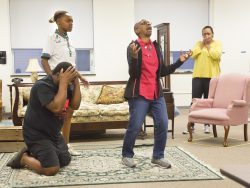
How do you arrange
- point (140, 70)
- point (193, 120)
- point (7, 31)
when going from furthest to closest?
point (7, 31) → point (193, 120) → point (140, 70)

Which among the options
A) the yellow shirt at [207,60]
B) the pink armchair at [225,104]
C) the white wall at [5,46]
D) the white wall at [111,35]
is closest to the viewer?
the pink armchair at [225,104]

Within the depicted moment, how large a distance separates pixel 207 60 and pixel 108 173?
2694 millimetres

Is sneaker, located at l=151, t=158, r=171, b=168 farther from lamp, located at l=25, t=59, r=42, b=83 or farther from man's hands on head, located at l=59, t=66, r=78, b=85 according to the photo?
lamp, located at l=25, t=59, r=42, b=83

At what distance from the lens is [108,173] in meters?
3.51

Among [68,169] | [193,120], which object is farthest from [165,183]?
[193,120]

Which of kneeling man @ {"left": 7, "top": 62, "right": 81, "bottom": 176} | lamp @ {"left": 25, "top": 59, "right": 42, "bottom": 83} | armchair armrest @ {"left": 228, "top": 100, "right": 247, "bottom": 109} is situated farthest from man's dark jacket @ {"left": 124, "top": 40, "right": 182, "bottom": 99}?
lamp @ {"left": 25, "top": 59, "right": 42, "bottom": 83}

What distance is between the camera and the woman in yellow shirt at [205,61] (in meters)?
5.57

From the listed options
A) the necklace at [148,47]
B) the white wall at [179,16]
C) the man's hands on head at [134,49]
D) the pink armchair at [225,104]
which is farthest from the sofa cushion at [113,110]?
the white wall at [179,16]

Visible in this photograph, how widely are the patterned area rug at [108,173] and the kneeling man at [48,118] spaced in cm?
10

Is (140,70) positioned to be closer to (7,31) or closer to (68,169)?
(68,169)

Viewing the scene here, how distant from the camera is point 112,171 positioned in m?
3.57

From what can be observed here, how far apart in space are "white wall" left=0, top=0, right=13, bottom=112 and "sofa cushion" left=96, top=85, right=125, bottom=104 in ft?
9.50

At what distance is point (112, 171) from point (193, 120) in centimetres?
184

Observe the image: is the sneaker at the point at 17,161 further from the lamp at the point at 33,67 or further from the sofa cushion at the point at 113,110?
the lamp at the point at 33,67
